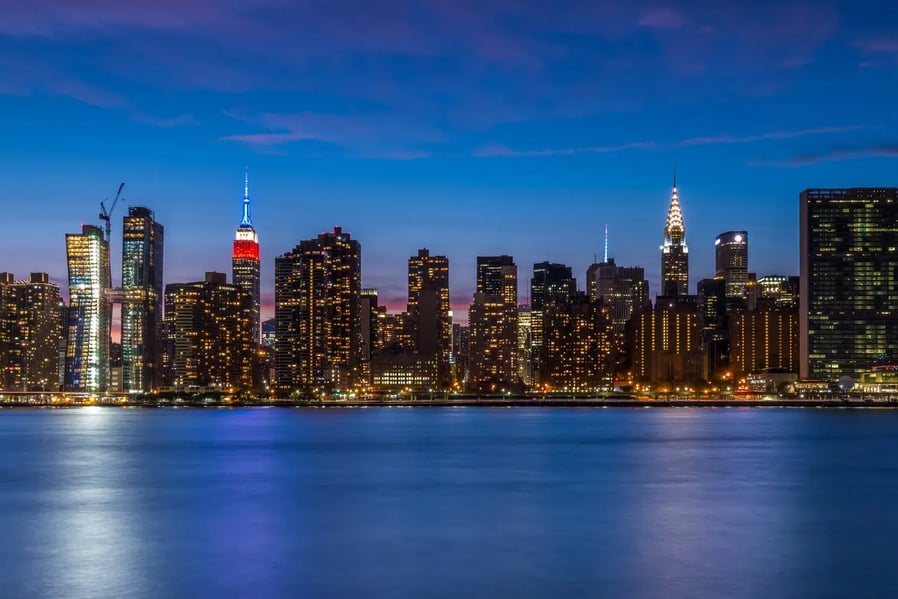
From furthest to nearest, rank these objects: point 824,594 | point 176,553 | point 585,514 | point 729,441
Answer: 1. point 729,441
2. point 585,514
3. point 176,553
4. point 824,594

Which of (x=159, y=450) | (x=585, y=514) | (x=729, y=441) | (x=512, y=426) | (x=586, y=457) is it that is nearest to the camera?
(x=585, y=514)

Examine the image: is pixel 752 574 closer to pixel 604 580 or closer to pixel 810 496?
pixel 604 580

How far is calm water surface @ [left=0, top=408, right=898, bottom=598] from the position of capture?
2911 centimetres

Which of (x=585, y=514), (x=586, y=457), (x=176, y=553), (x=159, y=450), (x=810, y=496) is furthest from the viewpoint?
(x=159, y=450)

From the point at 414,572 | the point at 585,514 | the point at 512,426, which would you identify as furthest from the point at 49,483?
the point at 512,426

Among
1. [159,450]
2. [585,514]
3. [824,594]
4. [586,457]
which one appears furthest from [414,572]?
[159,450]

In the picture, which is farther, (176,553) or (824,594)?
(176,553)

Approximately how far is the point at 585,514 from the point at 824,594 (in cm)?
1671

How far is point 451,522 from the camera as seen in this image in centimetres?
4112

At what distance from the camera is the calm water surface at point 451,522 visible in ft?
95.5

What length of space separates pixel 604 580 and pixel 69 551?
16579mm

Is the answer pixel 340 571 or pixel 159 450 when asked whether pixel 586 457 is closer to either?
pixel 159 450

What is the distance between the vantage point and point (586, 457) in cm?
7538

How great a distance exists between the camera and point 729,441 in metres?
93.6
